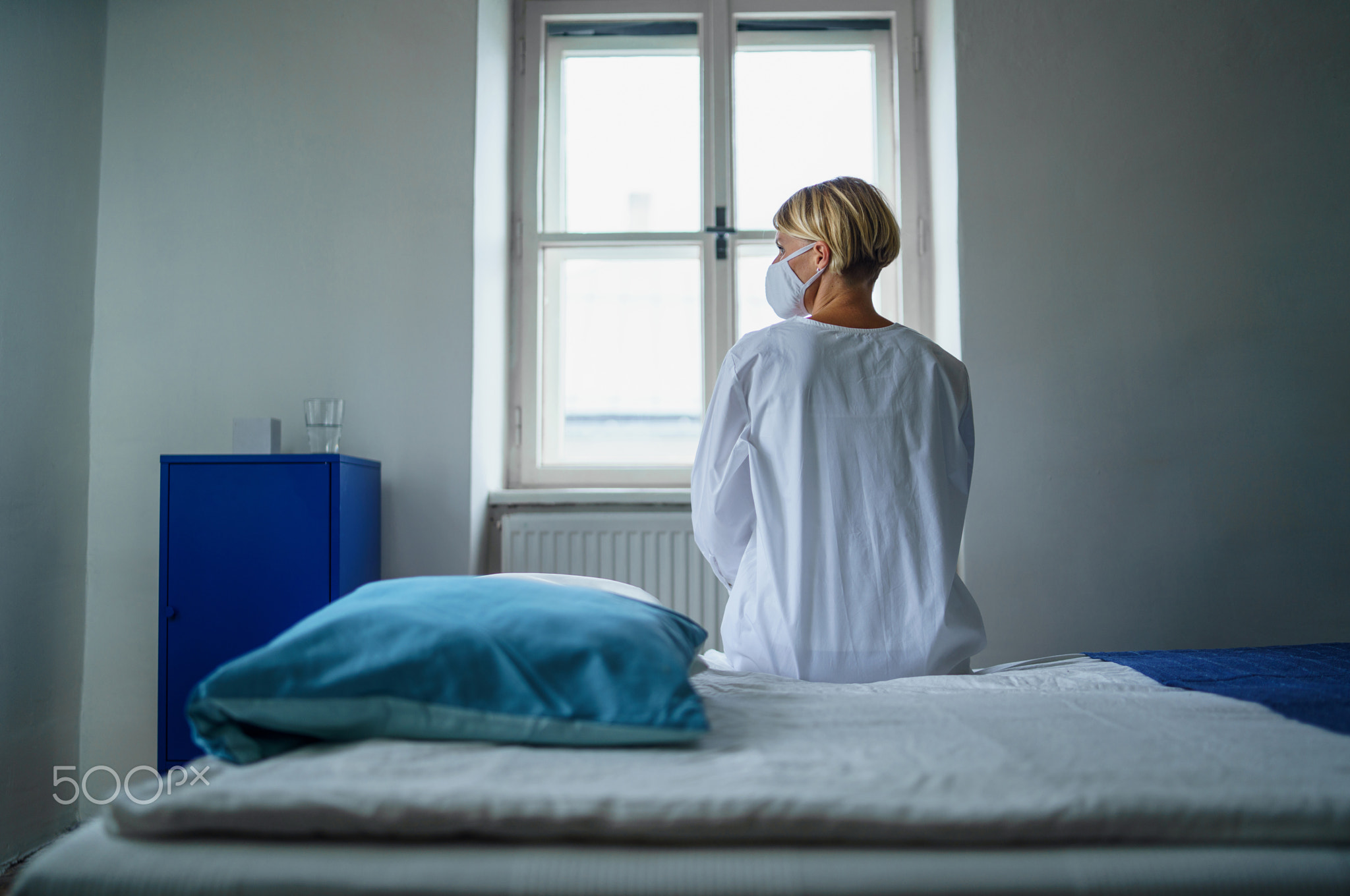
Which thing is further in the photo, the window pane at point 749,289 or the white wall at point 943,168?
the window pane at point 749,289

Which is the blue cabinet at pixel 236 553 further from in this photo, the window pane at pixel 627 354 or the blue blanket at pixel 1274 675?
the blue blanket at pixel 1274 675

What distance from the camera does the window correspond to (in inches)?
111

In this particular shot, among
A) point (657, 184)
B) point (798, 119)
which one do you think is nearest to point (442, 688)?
point (657, 184)

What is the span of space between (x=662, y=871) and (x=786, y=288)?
4.05ft

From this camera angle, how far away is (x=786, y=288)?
1.66m

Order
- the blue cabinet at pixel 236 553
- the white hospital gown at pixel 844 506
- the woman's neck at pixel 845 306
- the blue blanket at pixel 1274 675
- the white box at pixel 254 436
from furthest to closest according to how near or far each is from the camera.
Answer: the white box at pixel 254 436
the blue cabinet at pixel 236 553
the woman's neck at pixel 845 306
the white hospital gown at pixel 844 506
the blue blanket at pixel 1274 675

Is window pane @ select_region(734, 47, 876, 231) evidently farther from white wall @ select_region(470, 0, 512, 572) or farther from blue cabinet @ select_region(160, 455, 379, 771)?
blue cabinet @ select_region(160, 455, 379, 771)

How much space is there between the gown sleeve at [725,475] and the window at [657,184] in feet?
4.12

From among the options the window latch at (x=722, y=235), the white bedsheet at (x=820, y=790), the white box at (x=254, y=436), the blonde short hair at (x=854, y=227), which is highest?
the window latch at (x=722, y=235)

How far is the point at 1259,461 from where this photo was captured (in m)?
2.44

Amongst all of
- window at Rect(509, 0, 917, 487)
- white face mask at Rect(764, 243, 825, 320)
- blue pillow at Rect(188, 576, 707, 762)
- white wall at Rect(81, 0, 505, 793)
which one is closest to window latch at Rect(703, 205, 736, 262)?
window at Rect(509, 0, 917, 487)

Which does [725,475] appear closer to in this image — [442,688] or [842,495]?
[842,495]

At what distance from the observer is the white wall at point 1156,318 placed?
242 cm

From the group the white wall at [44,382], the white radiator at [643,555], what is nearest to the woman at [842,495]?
the white radiator at [643,555]
